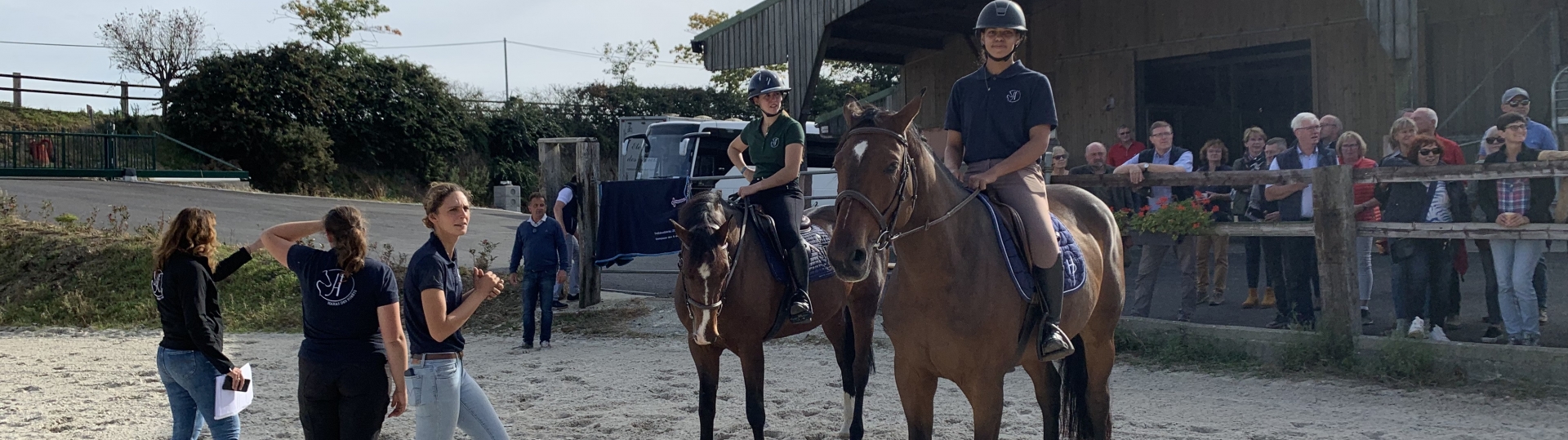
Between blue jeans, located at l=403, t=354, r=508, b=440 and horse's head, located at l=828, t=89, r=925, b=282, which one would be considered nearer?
horse's head, located at l=828, t=89, r=925, b=282

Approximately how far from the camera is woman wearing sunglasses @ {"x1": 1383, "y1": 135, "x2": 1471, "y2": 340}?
725cm

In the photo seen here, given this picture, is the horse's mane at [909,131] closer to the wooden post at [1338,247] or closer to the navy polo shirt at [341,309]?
the navy polo shirt at [341,309]

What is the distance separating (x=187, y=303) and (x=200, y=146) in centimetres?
2572

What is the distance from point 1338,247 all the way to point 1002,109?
4250mm

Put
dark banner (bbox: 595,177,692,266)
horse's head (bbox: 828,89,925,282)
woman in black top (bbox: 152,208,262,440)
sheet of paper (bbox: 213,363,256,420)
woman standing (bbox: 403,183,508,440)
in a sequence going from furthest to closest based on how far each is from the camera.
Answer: dark banner (bbox: 595,177,692,266) → woman in black top (bbox: 152,208,262,440) → sheet of paper (bbox: 213,363,256,420) → woman standing (bbox: 403,183,508,440) → horse's head (bbox: 828,89,925,282)

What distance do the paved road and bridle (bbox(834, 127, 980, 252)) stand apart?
18.6 feet

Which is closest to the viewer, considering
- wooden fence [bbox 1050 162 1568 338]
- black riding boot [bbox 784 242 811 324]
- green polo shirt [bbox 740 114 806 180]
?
black riding boot [bbox 784 242 811 324]

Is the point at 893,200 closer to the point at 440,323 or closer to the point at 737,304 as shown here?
the point at 440,323

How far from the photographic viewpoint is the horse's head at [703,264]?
522 centimetres

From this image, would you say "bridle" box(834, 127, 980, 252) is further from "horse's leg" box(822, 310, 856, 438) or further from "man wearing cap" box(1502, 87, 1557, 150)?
"man wearing cap" box(1502, 87, 1557, 150)

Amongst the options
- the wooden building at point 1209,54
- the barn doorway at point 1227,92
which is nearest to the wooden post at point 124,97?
the wooden building at point 1209,54

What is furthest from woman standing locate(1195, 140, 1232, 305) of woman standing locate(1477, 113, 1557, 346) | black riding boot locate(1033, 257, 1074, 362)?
black riding boot locate(1033, 257, 1074, 362)

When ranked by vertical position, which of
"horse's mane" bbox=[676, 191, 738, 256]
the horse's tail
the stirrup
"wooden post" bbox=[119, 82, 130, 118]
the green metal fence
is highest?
"wooden post" bbox=[119, 82, 130, 118]

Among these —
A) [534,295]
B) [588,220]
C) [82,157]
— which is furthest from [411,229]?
[82,157]
